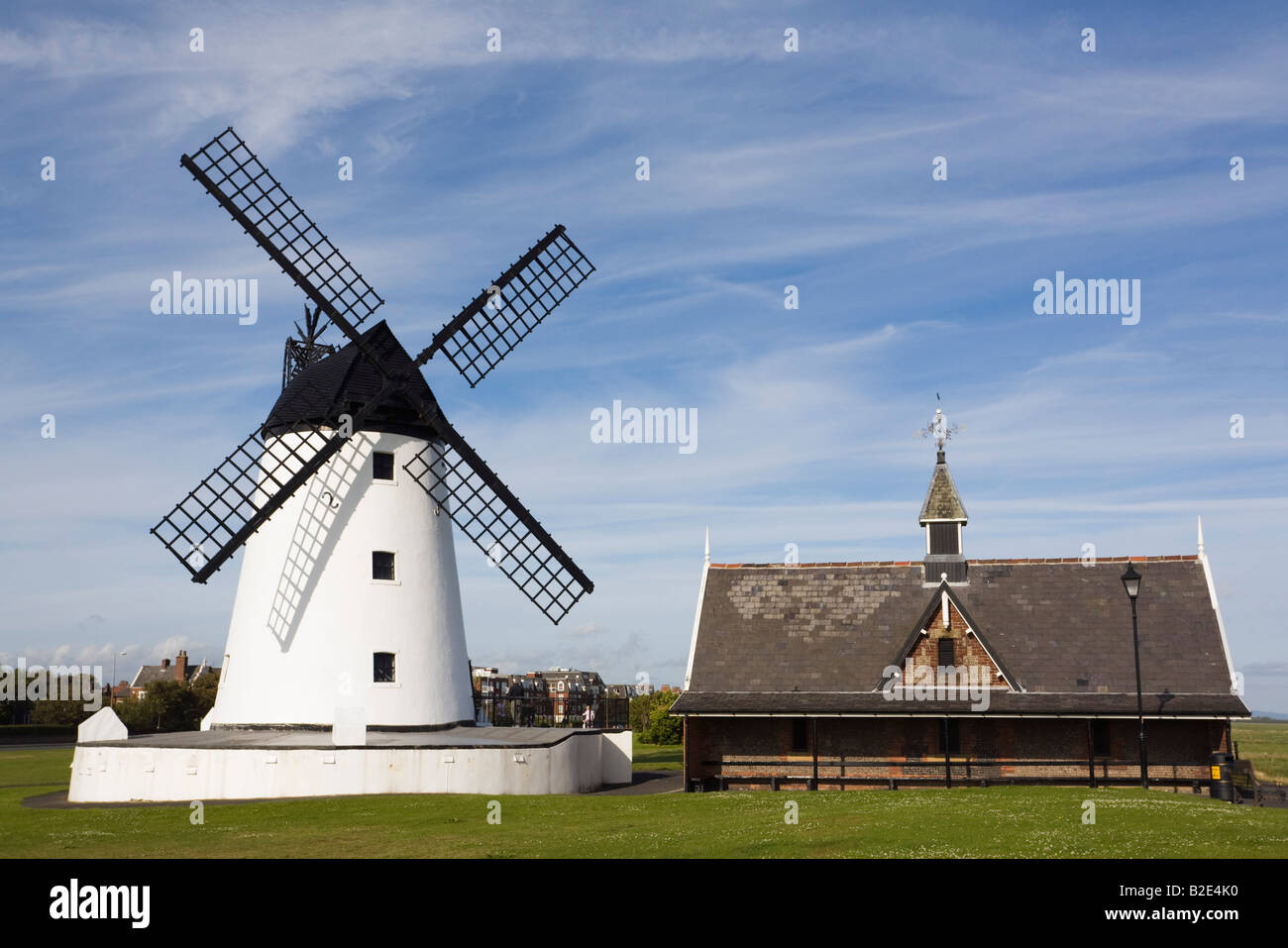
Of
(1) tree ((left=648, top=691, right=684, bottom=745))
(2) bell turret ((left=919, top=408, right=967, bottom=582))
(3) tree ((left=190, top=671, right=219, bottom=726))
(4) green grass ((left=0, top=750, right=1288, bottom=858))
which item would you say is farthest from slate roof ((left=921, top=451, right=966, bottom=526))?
(3) tree ((left=190, top=671, right=219, bottom=726))

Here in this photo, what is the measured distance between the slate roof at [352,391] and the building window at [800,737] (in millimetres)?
13326

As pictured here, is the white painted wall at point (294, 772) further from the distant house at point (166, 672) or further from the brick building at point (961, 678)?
the distant house at point (166, 672)

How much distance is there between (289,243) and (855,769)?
21415 mm

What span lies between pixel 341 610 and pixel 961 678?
17046 mm

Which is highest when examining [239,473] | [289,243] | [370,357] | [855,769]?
[289,243]

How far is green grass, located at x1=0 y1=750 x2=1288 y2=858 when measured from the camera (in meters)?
16.4

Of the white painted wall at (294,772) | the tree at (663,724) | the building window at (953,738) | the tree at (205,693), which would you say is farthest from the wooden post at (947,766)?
the tree at (205,693)

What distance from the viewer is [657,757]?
164ft

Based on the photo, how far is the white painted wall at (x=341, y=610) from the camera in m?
30.3

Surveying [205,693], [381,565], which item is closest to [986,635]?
[381,565]

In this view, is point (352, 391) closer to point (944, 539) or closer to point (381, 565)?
point (381, 565)
